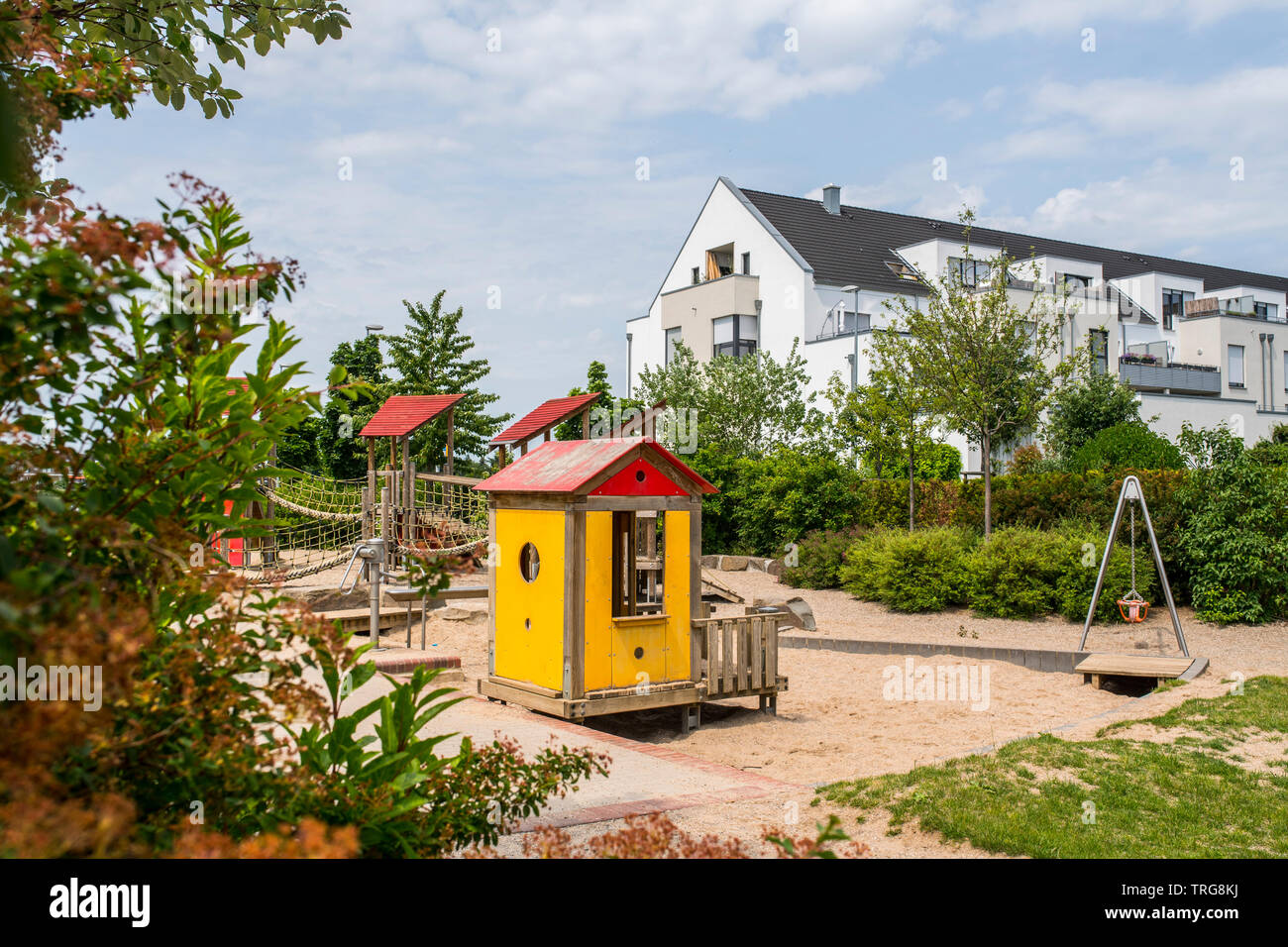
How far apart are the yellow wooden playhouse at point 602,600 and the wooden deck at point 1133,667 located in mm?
4301

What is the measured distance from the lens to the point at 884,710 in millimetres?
10922

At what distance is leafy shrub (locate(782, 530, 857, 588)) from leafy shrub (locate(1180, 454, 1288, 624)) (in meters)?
6.75

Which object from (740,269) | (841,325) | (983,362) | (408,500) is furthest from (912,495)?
(740,269)

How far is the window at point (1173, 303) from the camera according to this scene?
49.2 metres

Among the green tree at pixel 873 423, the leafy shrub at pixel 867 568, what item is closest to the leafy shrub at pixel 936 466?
the green tree at pixel 873 423

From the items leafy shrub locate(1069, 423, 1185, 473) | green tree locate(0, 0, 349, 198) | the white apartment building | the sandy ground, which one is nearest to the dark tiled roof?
the white apartment building

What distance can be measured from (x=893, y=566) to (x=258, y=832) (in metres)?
17.1

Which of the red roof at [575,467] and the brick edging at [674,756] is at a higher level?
the red roof at [575,467]

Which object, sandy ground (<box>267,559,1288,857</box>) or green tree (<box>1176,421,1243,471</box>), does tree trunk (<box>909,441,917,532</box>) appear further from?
green tree (<box>1176,421,1243,471</box>)

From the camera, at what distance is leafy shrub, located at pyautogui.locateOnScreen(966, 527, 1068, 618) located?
17.2 metres

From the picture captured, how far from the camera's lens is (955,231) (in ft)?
149

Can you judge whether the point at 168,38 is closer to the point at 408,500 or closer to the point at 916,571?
the point at 408,500

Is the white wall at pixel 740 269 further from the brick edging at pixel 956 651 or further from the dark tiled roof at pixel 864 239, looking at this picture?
the brick edging at pixel 956 651

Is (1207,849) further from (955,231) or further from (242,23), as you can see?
(955,231)
